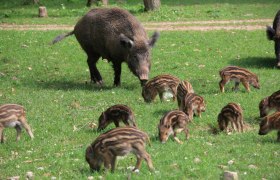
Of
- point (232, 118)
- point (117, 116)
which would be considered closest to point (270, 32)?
point (232, 118)

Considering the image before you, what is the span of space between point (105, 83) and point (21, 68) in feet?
11.0

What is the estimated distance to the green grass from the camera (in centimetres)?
2966

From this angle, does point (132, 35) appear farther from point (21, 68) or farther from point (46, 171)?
point (46, 171)

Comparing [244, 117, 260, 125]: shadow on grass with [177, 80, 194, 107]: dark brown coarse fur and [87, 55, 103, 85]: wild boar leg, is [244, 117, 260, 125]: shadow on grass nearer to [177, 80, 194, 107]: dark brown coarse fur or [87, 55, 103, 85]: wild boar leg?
[177, 80, 194, 107]: dark brown coarse fur

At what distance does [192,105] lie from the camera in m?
12.8

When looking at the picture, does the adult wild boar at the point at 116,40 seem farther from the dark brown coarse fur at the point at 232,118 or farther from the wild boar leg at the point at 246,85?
the dark brown coarse fur at the point at 232,118

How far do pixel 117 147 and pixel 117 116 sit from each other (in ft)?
9.70

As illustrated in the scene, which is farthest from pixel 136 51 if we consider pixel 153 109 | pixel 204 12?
pixel 204 12

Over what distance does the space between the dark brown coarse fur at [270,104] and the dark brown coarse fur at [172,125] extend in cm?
236

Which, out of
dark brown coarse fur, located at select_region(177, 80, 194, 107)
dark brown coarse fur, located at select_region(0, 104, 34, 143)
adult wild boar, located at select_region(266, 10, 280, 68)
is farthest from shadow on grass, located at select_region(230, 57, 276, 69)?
dark brown coarse fur, located at select_region(0, 104, 34, 143)

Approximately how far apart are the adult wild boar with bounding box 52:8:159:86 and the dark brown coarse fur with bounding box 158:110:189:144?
5509 millimetres

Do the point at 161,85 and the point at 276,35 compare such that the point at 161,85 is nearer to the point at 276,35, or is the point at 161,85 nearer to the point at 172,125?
the point at 172,125

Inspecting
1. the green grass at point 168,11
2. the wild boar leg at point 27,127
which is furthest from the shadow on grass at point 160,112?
the green grass at point 168,11

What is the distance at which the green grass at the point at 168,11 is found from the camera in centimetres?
2966
